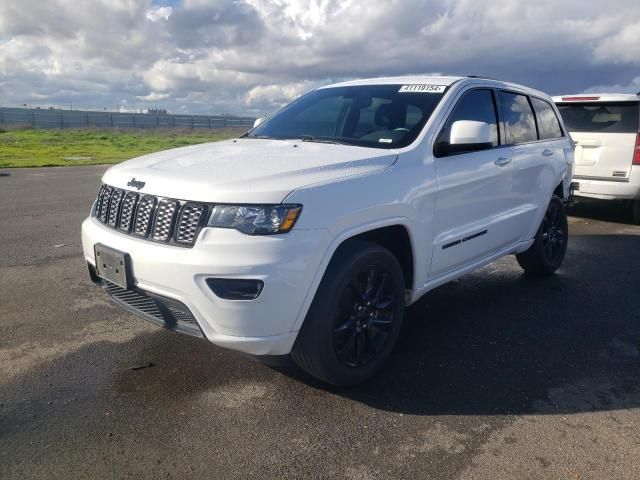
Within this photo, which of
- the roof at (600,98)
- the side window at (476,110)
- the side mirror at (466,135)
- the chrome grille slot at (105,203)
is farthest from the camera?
the roof at (600,98)

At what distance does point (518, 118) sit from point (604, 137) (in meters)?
4.18

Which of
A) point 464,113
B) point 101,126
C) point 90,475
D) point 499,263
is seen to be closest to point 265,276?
point 90,475

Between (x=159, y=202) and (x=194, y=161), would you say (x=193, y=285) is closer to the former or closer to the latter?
(x=159, y=202)

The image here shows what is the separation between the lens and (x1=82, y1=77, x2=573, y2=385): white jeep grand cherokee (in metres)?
2.81

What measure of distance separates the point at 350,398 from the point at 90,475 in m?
1.44

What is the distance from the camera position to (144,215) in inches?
123

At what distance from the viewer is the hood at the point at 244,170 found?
2859mm

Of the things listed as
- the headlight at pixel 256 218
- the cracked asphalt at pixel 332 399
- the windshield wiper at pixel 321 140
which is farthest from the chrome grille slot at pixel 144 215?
the windshield wiper at pixel 321 140

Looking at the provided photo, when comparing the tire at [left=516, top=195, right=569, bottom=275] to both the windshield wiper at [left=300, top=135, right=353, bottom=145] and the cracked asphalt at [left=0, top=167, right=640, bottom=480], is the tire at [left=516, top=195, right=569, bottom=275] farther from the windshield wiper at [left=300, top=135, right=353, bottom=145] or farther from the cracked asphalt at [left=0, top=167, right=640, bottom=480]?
the windshield wiper at [left=300, top=135, right=353, bottom=145]

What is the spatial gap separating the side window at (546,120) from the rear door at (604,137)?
3.01 metres

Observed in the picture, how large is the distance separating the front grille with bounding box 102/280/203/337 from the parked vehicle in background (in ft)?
24.6

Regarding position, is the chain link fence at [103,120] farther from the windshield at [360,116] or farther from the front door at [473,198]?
the front door at [473,198]

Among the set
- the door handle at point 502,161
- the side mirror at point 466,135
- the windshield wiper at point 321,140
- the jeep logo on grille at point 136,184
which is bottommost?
the jeep logo on grille at point 136,184

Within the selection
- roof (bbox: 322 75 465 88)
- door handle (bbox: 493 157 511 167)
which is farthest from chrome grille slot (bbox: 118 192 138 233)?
door handle (bbox: 493 157 511 167)
